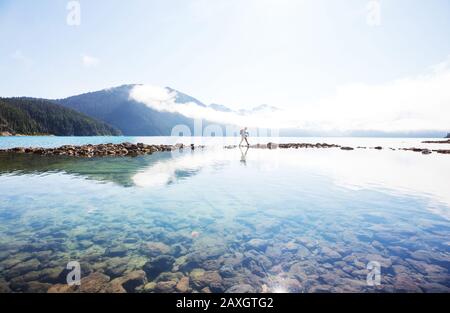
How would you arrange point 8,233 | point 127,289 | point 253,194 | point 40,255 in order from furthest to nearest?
1. point 253,194
2. point 8,233
3. point 40,255
4. point 127,289

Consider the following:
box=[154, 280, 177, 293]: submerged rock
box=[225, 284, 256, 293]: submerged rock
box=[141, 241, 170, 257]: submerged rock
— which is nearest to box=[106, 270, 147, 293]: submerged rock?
box=[154, 280, 177, 293]: submerged rock

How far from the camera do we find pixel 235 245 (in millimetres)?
8078

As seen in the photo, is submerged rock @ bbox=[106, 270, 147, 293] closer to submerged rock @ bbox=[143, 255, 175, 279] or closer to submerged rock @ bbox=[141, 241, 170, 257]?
submerged rock @ bbox=[143, 255, 175, 279]

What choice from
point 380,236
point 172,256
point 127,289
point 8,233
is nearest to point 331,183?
point 380,236

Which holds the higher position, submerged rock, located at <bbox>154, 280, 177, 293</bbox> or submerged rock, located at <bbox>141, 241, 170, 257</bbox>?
submerged rock, located at <bbox>141, 241, 170, 257</bbox>

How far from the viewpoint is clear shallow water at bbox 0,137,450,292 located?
6215 mm

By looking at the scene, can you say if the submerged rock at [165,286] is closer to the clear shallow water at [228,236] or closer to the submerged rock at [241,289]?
the clear shallow water at [228,236]

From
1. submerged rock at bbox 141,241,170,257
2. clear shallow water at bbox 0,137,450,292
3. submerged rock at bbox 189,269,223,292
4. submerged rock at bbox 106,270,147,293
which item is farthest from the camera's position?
submerged rock at bbox 141,241,170,257

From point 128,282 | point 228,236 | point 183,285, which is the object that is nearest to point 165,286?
point 183,285

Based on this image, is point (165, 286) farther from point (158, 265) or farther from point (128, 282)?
point (158, 265)

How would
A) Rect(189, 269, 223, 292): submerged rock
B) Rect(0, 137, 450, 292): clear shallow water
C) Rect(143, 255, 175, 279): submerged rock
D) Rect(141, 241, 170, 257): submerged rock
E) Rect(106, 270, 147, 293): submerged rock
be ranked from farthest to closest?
Rect(141, 241, 170, 257): submerged rock < Rect(143, 255, 175, 279): submerged rock < Rect(0, 137, 450, 292): clear shallow water < Rect(189, 269, 223, 292): submerged rock < Rect(106, 270, 147, 293): submerged rock

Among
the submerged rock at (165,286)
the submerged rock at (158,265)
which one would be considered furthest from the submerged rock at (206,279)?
the submerged rock at (158,265)
